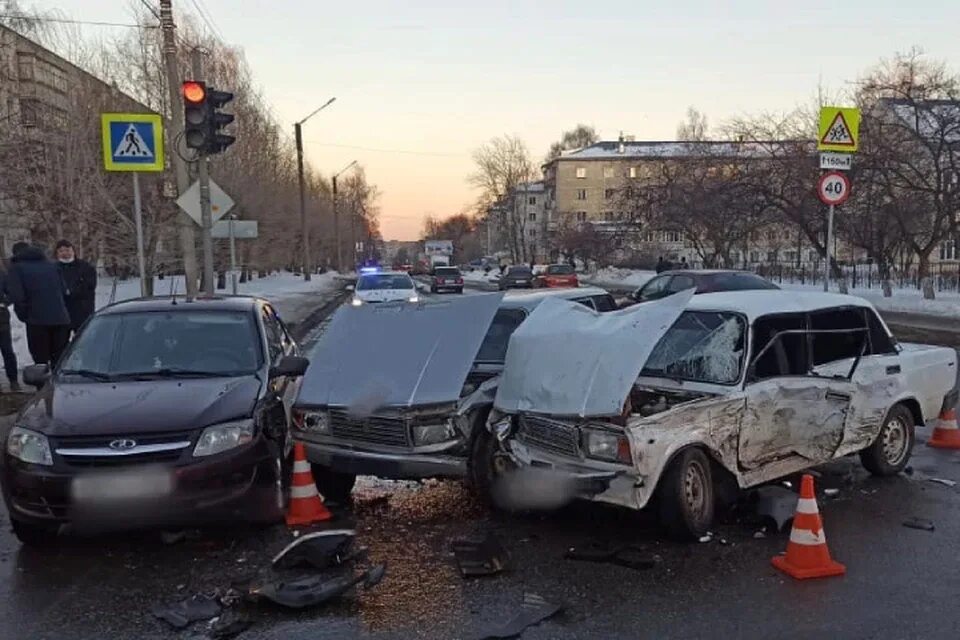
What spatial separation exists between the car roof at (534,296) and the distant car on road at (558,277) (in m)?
27.8

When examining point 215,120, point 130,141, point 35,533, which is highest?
point 215,120

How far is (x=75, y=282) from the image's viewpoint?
11695 millimetres

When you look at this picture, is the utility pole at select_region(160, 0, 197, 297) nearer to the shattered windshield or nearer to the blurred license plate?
the blurred license plate

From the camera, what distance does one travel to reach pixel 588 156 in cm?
11988

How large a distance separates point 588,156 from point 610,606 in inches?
4673

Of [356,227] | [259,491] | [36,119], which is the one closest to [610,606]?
[259,491]

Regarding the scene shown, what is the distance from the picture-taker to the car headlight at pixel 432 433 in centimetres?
611

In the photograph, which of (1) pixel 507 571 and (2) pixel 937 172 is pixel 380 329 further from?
(2) pixel 937 172

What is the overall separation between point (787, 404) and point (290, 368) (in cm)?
364

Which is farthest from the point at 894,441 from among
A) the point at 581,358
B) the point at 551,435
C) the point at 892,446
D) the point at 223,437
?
the point at 223,437

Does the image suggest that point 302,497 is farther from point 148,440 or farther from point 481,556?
point 481,556

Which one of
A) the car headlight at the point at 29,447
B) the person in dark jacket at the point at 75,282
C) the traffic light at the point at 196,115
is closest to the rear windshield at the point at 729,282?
the traffic light at the point at 196,115

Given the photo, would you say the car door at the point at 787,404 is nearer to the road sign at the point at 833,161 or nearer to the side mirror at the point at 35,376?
the side mirror at the point at 35,376

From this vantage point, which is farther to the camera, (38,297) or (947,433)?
(38,297)
